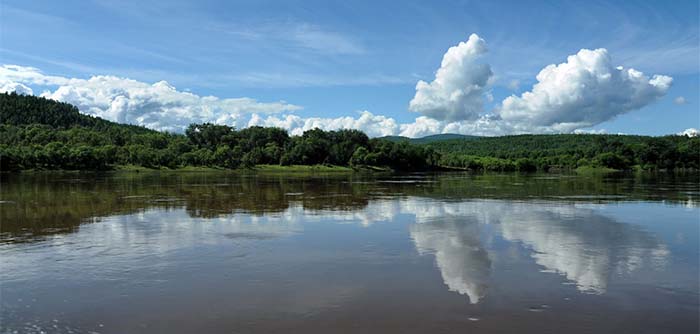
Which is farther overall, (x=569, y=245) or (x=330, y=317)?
(x=569, y=245)

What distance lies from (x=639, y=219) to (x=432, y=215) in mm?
11739

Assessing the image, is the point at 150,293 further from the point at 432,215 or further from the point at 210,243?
the point at 432,215

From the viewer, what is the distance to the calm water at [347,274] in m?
11.5

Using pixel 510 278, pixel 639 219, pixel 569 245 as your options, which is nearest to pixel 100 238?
pixel 510 278

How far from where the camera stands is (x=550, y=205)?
127 ft

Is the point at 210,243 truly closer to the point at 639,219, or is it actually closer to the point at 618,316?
the point at 618,316

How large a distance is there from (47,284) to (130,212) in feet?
60.8

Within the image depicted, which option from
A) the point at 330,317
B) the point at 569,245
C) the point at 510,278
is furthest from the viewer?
the point at 569,245

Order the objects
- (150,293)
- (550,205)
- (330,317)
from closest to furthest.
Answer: (330,317)
(150,293)
(550,205)

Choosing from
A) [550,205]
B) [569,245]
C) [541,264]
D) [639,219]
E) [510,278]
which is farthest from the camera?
[550,205]

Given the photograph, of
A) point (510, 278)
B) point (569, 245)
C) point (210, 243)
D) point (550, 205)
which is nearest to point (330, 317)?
point (510, 278)

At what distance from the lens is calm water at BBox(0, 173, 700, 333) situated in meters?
11.5

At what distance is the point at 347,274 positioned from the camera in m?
15.8

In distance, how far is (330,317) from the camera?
458 inches
